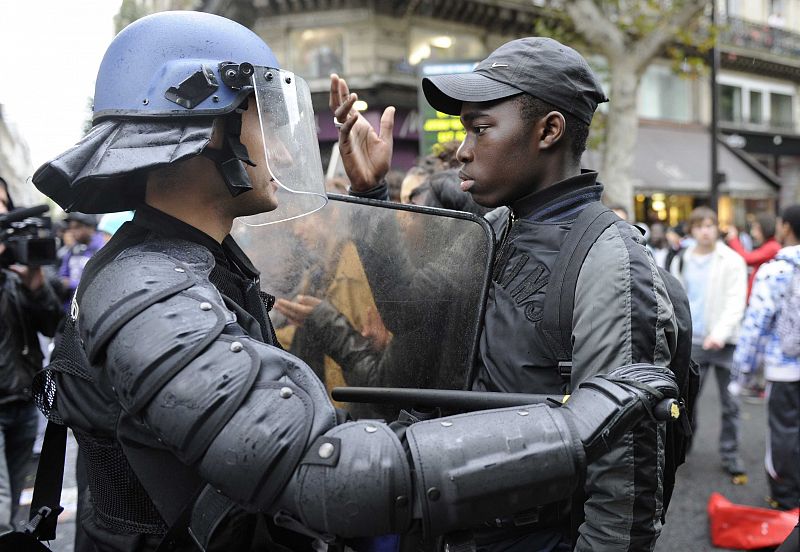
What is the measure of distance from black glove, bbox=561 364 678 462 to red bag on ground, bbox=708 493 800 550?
9.62 feet

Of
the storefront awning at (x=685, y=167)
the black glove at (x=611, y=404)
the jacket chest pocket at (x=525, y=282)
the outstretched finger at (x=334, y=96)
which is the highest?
the outstretched finger at (x=334, y=96)

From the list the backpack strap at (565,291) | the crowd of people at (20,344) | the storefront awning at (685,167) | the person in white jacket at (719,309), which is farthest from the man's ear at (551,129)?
the storefront awning at (685,167)

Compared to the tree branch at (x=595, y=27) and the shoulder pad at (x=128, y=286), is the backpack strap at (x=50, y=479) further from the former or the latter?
the tree branch at (x=595, y=27)

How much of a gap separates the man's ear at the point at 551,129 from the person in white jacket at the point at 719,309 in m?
3.81

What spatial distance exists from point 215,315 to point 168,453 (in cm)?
29

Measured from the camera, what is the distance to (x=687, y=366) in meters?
1.65

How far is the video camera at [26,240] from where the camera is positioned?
3330 mm

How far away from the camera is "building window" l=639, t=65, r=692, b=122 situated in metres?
20.0

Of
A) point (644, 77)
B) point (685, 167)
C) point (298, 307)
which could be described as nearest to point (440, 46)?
point (644, 77)

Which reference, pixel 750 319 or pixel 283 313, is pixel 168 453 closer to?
pixel 283 313

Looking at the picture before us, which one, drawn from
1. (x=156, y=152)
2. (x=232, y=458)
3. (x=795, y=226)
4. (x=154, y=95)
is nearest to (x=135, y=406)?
(x=232, y=458)

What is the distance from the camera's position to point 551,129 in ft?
5.56

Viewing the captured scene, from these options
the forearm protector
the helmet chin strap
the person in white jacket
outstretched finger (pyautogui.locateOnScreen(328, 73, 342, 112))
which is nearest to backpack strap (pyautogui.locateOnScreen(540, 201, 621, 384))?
the forearm protector

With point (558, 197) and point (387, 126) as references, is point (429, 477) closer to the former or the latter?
point (558, 197)
